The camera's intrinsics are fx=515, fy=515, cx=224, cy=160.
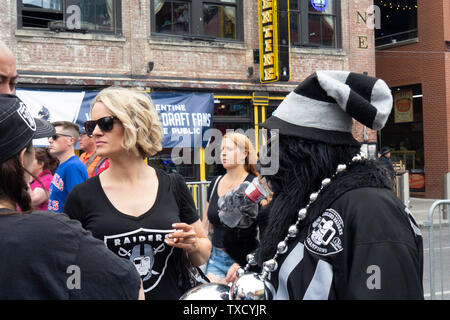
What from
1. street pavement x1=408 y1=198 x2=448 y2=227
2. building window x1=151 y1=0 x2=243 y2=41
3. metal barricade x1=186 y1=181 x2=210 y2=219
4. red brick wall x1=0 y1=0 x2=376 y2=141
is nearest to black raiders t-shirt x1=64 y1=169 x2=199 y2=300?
metal barricade x1=186 y1=181 x2=210 y2=219

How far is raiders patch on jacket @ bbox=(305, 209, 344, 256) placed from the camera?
1800 millimetres

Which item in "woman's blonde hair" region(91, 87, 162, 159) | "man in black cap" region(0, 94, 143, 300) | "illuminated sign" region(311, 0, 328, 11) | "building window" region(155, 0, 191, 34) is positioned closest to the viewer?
"man in black cap" region(0, 94, 143, 300)

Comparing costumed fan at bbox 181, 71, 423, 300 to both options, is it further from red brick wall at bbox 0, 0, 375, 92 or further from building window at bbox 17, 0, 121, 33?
building window at bbox 17, 0, 121, 33

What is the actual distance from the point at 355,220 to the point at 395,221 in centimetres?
13

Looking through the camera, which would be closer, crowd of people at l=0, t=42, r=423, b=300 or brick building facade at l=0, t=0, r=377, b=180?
crowd of people at l=0, t=42, r=423, b=300

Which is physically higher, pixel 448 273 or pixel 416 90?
pixel 416 90

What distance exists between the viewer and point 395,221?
1.76 meters

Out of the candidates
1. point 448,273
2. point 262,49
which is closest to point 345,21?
point 262,49

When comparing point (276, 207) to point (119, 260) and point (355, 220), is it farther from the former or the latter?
point (119, 260)

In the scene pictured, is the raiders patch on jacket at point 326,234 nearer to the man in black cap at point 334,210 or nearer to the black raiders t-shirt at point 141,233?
the man in black cap at point 334,210

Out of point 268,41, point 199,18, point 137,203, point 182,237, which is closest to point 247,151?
point 137,203

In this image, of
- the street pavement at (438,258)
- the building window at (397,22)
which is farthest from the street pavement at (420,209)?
the building window at (397,22)

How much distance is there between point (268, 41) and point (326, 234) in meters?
12.8
